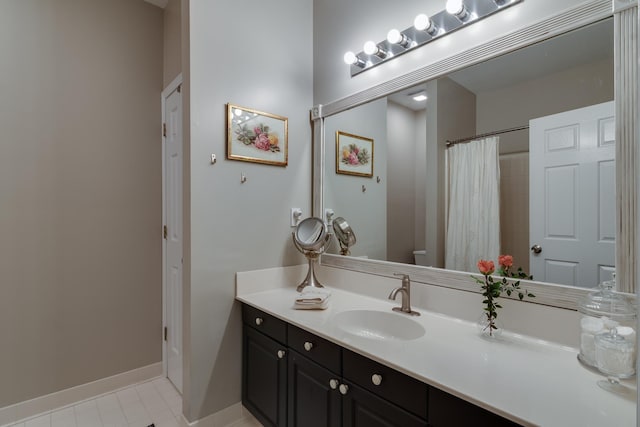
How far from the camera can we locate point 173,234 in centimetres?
232

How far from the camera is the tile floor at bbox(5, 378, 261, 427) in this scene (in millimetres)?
1861

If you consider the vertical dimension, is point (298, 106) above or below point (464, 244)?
above

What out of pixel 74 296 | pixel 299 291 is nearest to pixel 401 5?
pixel 299 291

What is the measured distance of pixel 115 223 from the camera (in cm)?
226

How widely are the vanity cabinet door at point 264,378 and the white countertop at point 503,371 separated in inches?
12.2

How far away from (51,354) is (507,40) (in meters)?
3.13

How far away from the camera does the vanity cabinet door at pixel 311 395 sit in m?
1.26

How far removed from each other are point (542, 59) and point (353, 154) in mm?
1087

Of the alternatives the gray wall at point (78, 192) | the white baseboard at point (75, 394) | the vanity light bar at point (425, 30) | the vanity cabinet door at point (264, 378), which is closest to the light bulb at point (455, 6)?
the vanity light bar at point (425, 30)

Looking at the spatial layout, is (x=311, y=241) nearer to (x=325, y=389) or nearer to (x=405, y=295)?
(x=405, y=295)

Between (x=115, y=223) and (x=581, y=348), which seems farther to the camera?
(x=115, y=223)

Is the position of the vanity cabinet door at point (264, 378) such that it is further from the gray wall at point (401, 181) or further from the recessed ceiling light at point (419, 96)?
the recessed ceiling light at point (419, 96)

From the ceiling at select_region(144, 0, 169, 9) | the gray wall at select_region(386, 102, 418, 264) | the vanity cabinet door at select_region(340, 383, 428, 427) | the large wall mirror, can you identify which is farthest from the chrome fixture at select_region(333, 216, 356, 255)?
the ceiling at select_region(144, 0, 169, 9)

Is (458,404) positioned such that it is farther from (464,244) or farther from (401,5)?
(401,5)
